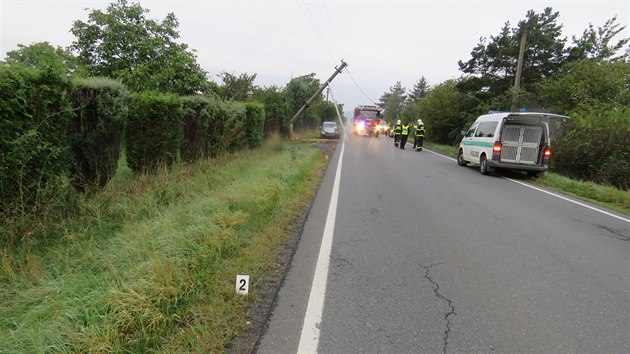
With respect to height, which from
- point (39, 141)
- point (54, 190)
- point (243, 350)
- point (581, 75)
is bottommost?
point (243, 350)

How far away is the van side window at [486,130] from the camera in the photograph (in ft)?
39.1

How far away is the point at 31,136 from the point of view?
4523mm

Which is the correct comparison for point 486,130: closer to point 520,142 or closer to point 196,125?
point 520,142

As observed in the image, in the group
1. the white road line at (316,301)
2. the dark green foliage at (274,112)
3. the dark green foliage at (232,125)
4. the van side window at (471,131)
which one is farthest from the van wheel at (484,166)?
the dark green foliage at (274,112)

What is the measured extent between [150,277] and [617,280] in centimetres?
505

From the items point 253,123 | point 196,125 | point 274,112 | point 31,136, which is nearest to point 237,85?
point 274,112

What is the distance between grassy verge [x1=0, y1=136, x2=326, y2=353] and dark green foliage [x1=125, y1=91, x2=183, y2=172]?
4.74 feet

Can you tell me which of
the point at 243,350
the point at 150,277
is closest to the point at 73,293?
the point at 150,277

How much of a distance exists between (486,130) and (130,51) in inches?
930

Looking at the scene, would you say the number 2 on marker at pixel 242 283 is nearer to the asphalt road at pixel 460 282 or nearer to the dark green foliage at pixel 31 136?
the asphalt road at pixel 460 282

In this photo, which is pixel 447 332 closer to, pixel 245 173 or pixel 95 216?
pixel 95 216

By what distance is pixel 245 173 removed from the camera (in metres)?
9.81

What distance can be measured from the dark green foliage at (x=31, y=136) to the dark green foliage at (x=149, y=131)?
2381mm

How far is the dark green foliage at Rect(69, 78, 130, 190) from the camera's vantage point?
19.1 feet
